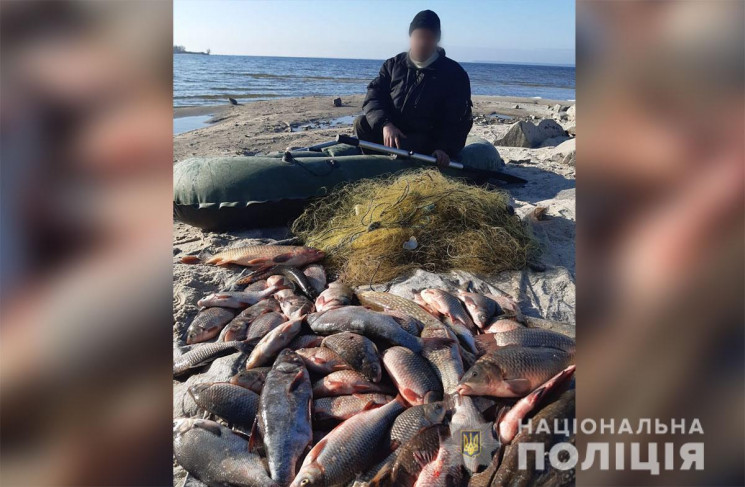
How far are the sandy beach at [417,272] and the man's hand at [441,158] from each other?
3.67 feet

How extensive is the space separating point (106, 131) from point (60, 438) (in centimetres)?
37

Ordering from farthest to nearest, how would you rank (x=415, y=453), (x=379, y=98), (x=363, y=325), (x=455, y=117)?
(x=379, y=98)
(x=455, y=117)
(x=363, y=325)
(x=415, y=453)

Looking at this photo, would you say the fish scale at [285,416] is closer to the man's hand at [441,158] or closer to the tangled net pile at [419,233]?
the tangled net pile at [419,233]

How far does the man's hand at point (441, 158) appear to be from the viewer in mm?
6980

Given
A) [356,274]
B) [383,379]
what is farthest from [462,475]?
[356,274]

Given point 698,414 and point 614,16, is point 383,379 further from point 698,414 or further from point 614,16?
point 614,16

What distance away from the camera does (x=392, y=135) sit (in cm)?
706

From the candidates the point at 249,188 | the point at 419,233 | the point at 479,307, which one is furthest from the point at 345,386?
the point at 249,188

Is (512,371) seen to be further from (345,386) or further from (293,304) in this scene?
A: (293,304)

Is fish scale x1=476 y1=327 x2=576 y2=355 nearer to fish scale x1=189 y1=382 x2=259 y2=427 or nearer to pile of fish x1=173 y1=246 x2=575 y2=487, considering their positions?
pile of fish x1=173 y1=246 x2=575 y2=487

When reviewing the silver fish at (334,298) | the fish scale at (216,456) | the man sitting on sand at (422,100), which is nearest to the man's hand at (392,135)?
the man sitting on sand at (422,100)

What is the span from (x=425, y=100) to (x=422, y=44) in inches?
28.0

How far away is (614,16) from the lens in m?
0.62

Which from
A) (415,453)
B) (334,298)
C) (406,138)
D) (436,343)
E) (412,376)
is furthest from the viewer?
(406,138)
